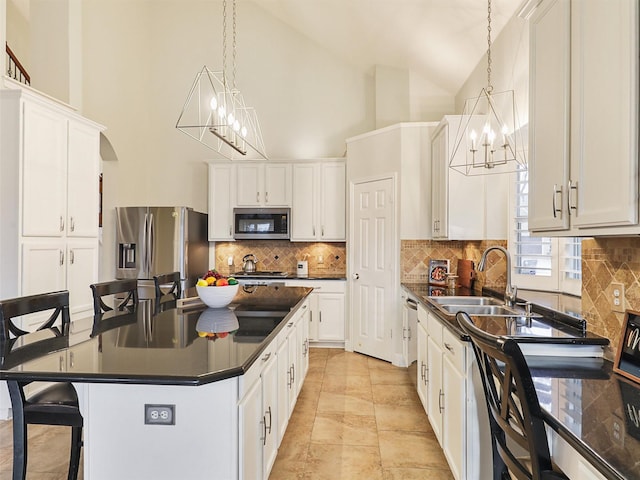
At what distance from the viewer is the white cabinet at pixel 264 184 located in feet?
16.9

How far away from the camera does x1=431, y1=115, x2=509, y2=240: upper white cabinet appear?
3561 mm

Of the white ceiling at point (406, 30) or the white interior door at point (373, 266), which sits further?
the white interior door at point (373, 266)

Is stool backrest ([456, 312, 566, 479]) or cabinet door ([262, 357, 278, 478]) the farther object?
cabinet door ([262, 357, 278, 478])

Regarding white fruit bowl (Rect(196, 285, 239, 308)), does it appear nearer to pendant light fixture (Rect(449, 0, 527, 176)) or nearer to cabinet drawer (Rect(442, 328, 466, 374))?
cabinet drawer (Rect(442, 328, 466, 374))

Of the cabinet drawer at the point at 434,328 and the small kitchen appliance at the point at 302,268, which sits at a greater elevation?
the small kitchen appliance at the point at 302,268

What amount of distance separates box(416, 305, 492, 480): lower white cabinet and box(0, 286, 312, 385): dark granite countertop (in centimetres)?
97

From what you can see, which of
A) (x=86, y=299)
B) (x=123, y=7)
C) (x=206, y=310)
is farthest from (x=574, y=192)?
(x=123, y=7)

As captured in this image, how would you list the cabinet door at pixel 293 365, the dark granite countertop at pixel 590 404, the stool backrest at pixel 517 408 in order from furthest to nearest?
the cabinet door at pixel 293 365 → the stool backrest at pixel 517 408 → the dark granite countertop at pixel 590 404

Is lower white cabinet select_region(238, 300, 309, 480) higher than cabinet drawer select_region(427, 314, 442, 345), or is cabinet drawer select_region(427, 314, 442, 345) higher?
cabinet drawer select_region(427, 314, 442, 345)

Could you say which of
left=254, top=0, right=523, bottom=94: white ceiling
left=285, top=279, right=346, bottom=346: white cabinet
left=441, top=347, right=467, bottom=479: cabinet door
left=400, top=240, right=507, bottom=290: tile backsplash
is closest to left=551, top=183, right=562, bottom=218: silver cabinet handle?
left=441, top=347, right=467, bottom=479: cabinet door

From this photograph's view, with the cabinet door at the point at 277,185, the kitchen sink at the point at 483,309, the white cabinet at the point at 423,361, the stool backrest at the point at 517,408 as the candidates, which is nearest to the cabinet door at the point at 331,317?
the cabinet door at the point at 277,185

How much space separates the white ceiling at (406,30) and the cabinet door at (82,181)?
2.97 m

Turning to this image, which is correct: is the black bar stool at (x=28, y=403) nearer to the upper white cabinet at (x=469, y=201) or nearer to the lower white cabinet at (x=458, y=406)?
the lower white cabinet at (x=458, y=406)

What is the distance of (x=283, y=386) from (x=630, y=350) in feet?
5.73
